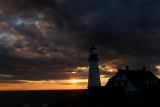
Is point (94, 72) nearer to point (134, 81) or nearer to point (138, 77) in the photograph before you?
point (134, 81)

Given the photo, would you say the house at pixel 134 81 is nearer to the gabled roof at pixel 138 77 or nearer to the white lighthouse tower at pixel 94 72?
the gabled roof at pixel 138 77

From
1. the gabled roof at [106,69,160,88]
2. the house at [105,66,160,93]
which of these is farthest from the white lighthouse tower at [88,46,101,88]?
the gabled roof at [106,69,160,88]

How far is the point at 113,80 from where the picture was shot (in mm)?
56594

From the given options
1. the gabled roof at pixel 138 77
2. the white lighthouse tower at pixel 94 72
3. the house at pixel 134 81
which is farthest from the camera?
the gabled roof at pixel 138 77

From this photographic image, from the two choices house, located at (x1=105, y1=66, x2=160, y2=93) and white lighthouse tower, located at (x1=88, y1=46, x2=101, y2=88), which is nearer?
house, located at (x1=105, y1=66, x2=160, y2=93)

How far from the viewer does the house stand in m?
52.2

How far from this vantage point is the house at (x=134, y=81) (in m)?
52.2

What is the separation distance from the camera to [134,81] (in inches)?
2080

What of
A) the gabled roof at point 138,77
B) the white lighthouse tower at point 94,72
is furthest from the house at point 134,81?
the white lighthouse tower at point 94,72

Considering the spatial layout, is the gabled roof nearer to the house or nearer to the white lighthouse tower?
the house

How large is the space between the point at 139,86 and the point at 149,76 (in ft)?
22.3

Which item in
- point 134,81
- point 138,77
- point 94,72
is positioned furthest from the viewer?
point 138,77

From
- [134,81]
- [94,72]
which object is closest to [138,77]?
[134,81]

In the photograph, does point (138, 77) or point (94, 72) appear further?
point (138, 77)
